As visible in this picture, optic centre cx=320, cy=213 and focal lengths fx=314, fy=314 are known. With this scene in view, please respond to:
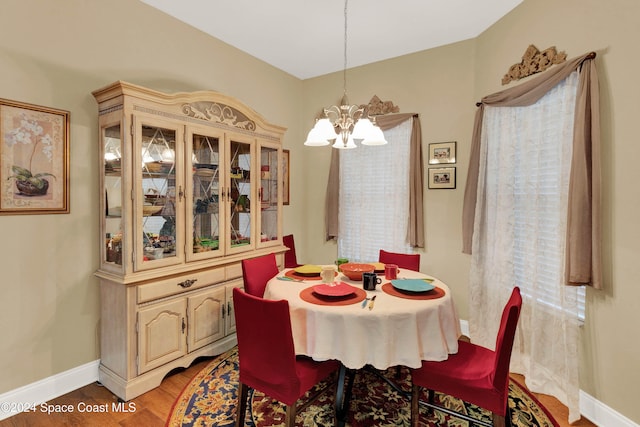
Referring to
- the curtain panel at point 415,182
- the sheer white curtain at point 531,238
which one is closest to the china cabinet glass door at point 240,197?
the curtain panel at point 415,182

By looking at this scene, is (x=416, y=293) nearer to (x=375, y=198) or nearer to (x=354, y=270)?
(x=354, y=270)

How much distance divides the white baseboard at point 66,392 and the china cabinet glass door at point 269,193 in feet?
5.51

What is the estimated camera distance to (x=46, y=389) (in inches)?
83.7

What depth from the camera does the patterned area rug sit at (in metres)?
1.95

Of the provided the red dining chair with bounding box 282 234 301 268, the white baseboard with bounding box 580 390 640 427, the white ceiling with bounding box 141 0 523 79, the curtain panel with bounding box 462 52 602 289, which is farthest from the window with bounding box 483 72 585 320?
the red dining chair with bounding box 282 234 301 268

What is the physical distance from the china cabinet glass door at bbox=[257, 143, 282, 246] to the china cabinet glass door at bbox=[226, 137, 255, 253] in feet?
0.39

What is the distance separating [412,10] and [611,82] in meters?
1.58

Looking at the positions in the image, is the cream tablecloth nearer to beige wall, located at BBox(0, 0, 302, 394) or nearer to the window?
the window

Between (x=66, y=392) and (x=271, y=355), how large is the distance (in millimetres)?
1761

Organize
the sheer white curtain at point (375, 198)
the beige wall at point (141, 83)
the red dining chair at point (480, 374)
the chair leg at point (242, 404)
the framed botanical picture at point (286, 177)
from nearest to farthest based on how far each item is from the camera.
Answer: the red dining chair at point (480, 374), the chair leg at point (242, 404), the beige wall at point (141, 83), the sheer white curtain at point (375, 198), the framed botanical picture at point (286, 177)

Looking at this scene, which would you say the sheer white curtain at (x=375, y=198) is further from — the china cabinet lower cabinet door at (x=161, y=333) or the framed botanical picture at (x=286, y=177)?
the china cabinet lower cabinet door at (x=161, y=333)

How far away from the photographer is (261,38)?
126 inches

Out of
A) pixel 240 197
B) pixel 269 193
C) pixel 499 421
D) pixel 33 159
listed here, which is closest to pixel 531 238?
pixel 499 421

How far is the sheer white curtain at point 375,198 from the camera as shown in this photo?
3580mm
